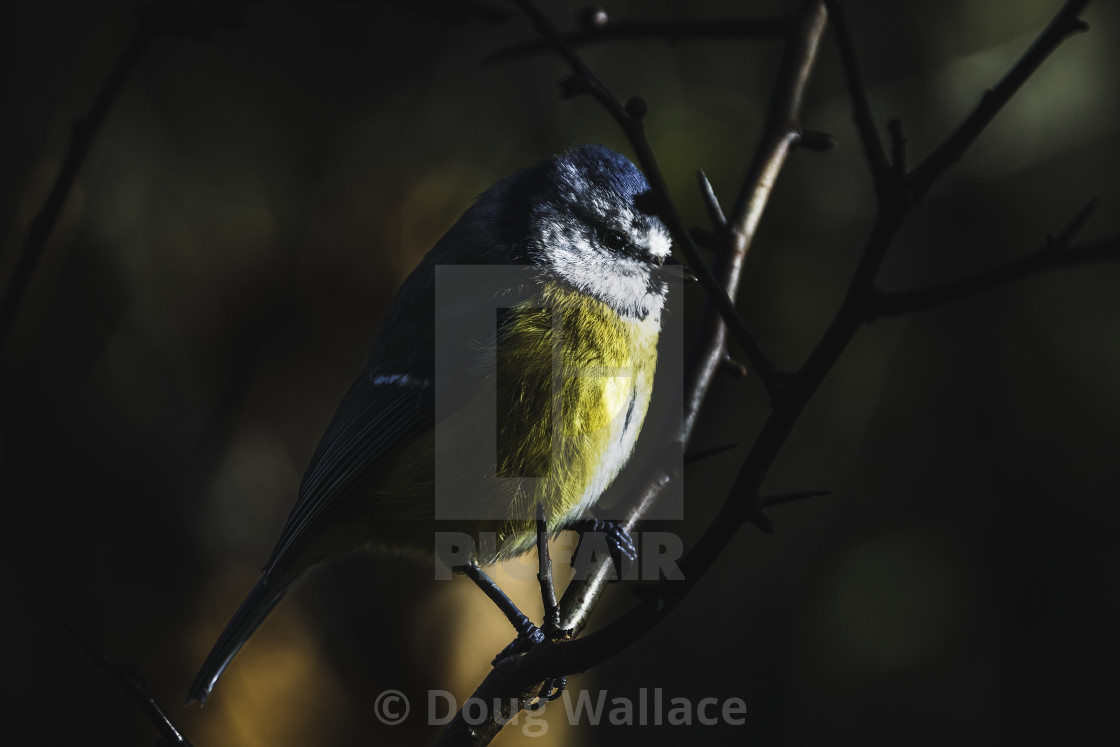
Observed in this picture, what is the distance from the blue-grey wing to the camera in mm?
1465

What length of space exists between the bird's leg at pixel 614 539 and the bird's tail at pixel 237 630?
0.54 meters

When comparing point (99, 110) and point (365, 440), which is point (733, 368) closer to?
point (365, 440)

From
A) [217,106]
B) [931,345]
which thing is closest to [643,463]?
[931,345]

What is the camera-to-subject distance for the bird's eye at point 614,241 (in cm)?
153

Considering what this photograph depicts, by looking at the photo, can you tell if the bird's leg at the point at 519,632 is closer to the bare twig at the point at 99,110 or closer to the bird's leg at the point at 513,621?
the bird's leg at the point at 513,621

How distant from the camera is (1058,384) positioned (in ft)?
8.52

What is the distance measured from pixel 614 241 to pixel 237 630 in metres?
0.92

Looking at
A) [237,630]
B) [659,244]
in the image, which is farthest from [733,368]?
[237,630]

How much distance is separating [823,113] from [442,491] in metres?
1.99

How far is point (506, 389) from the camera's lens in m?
1.37

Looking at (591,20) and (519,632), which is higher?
(591,20)

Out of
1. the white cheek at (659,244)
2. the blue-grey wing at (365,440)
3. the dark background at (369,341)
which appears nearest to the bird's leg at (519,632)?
the blue-grey wing at (365,440)

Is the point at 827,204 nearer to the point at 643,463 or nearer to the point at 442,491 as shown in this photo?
the point at 643,463

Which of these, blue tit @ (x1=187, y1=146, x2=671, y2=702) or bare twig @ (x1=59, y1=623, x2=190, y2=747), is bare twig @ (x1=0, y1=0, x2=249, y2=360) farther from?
blue tit @ (x1=187, y1=146, x2=671, y2=702)
